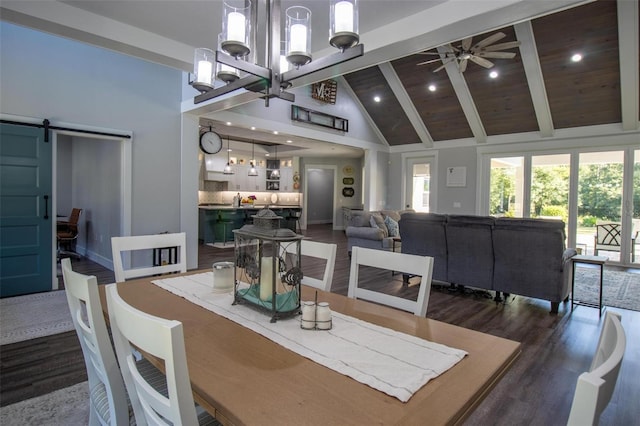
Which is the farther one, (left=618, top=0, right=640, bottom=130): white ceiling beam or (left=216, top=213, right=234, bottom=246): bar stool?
(left=216, top=213, right=234, bottom=246): bar stool

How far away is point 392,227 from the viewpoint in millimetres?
6766

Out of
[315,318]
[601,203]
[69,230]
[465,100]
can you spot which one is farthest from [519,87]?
[69,230]

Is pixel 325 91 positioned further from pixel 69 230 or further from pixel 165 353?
pixel 165 353

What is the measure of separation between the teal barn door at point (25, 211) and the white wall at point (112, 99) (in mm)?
364

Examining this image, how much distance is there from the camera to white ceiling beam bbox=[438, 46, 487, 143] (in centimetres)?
655

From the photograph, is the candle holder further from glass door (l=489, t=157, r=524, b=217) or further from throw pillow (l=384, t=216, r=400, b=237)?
glass door (l=489, t=157, r=524, b=217)

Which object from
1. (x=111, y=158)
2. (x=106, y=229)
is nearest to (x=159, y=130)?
(x=111, y=158)

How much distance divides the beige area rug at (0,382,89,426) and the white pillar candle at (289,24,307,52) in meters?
2.33

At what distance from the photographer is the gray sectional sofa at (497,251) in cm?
368

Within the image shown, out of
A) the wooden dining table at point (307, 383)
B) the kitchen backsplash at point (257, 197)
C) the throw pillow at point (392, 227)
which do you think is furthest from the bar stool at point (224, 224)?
the wooden dining table at point (307, 383)

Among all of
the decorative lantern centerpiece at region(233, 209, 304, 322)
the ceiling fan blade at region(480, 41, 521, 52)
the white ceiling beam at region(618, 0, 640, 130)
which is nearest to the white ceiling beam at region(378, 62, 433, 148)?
the ceiling fan blade at region(480, 41, 521, 52)

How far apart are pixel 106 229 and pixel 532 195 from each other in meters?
8.64

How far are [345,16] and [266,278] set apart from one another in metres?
1.18

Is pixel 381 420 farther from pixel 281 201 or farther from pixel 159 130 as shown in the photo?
pixel 281 201
